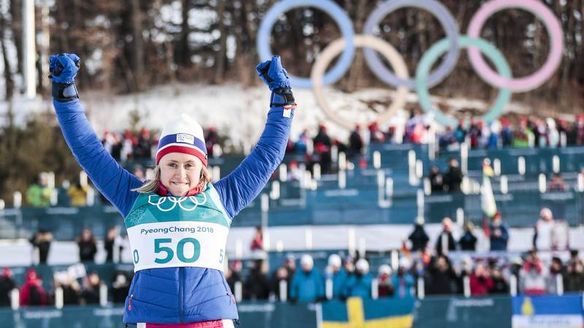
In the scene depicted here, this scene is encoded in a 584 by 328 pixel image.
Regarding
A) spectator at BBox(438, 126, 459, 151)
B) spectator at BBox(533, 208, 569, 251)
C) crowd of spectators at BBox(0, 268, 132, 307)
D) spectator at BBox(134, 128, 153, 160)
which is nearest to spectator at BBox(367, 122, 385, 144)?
spectator at BBox(438, 126, 459, 151)

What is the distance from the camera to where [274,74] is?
19.1 ft

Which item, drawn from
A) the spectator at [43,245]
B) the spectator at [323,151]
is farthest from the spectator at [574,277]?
the spectator at [323,151]

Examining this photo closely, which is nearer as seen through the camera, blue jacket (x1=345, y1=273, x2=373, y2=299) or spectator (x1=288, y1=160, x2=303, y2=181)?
blue jacket (x1=345, y1=273, x2=373, y2=299)

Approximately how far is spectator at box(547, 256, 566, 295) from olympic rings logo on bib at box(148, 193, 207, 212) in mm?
13340

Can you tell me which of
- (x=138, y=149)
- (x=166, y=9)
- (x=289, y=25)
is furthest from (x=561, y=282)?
(x=166, y=9)

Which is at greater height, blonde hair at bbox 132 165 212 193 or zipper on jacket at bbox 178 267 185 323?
blonde hair at bbox 132 165 212 193

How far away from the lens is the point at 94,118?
43531 mm

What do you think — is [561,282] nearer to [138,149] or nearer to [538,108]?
[138,149]

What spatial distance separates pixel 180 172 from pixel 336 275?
1239 centimetres

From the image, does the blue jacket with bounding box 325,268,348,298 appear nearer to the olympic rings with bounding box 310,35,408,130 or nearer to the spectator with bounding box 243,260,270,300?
the spectator with bounding box 243,260,270,300

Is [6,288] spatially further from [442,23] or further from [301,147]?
[442,23]

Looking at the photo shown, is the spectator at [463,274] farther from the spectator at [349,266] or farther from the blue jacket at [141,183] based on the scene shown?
the blue jacket at [141,183]

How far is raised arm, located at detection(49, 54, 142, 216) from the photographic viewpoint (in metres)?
5.52

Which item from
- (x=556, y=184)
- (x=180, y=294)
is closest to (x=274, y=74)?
(x=180, y=294)
